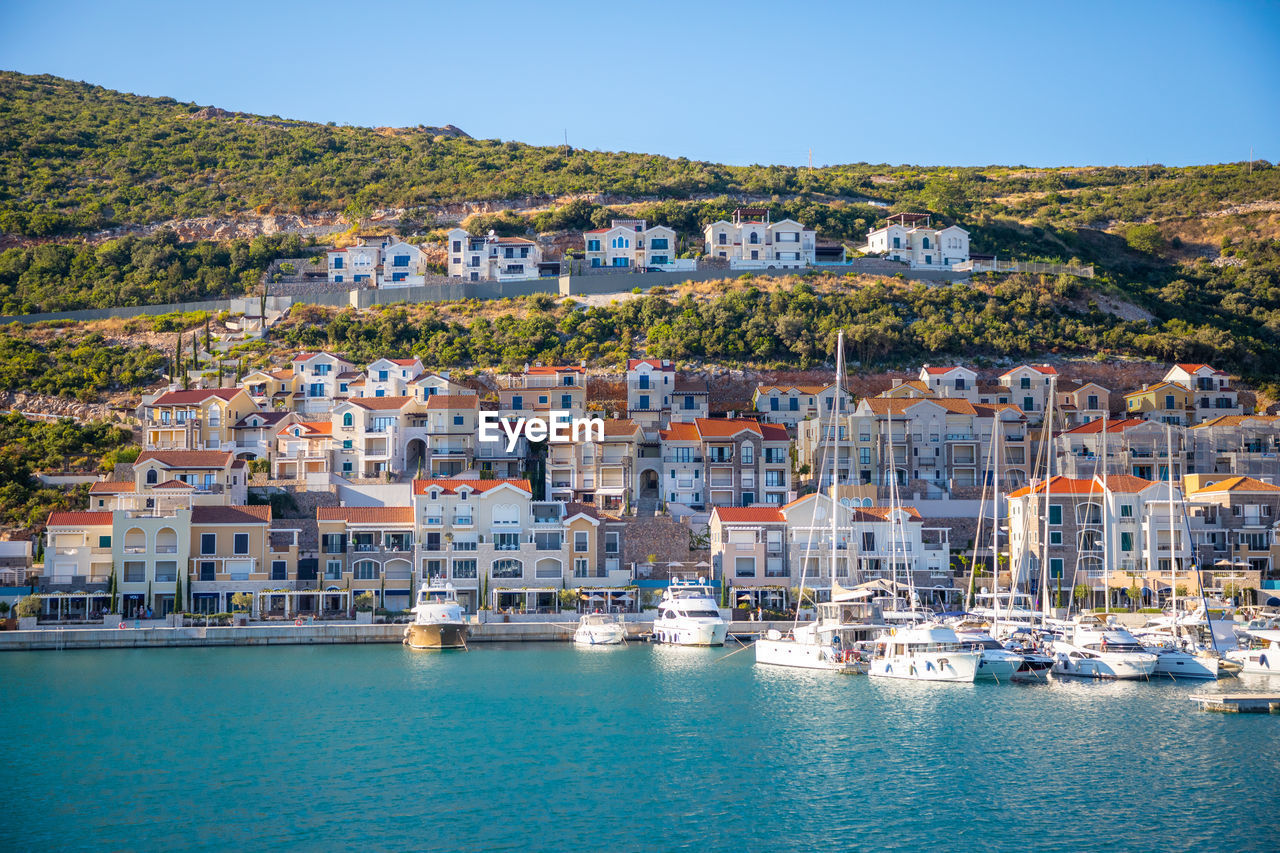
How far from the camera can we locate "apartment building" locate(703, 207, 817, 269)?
10038 cm

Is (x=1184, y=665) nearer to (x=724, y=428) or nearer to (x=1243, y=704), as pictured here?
(x=1243, y=704)

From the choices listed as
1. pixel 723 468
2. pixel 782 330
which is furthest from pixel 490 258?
pixel 723 468

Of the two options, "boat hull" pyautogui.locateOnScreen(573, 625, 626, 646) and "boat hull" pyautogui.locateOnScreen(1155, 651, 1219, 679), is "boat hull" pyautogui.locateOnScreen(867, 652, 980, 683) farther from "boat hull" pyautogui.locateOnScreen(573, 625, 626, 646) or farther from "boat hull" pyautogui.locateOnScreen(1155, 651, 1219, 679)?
"boat hull" pyautogui.locateOnScreen(573, 625, 626, 646)

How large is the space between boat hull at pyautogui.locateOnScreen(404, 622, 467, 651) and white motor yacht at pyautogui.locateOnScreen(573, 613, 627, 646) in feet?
17.1

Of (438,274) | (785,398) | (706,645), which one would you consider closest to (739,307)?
(785,398)

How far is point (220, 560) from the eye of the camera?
6062 centimetres

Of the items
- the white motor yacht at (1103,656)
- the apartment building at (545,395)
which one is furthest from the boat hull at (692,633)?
the apartment building at (545,395)

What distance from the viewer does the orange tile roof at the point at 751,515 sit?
63.9m

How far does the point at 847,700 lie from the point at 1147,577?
26319 mm

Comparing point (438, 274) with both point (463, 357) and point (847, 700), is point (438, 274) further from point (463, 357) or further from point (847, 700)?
point (847, 700)

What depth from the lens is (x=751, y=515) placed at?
64438mm

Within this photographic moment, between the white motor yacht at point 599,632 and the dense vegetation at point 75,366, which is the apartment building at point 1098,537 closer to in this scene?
the white motor yacht at point 599,632

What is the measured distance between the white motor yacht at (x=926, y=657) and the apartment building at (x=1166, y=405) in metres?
39.7

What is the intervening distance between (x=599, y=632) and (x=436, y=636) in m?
7.08
